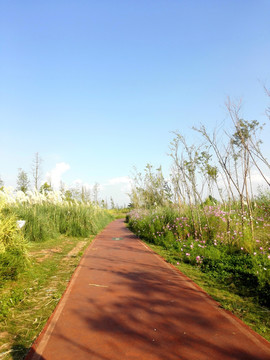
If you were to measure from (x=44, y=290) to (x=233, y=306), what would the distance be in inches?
130

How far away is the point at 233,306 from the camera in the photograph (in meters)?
3.50

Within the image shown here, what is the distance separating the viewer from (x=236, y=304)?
354 cm

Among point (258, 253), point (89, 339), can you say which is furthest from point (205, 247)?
point (89, 339)

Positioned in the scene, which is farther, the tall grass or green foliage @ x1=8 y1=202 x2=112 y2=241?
green foliage @ x1=8 y1=202 x2=112 y2=241

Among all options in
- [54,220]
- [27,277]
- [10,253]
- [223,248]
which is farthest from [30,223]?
[223,248]

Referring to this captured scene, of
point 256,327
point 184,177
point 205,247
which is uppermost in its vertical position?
point 184,177

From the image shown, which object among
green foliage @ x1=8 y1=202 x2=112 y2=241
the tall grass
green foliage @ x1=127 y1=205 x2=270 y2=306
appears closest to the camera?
green foliage @ x1=127 y1=205 x2=270 y2=306

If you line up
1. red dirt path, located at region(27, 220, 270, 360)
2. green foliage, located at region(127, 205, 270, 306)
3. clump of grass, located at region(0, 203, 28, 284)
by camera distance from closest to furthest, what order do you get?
red dirt path, located at region(27, 220, 270, 360)
clump of grass, located at region(0, 203, 28, 284)
green foliage, located at region(127, 205, 270, 306)

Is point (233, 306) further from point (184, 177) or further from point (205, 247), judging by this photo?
point (184, 177)

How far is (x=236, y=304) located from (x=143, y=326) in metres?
1.57

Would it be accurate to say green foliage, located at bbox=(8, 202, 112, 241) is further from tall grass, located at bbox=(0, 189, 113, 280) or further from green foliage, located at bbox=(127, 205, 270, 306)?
green foliage, located at bbox=(127, 205, 270, 306)

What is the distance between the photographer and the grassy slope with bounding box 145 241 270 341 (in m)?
3.01

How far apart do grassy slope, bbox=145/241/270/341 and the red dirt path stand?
144 mm

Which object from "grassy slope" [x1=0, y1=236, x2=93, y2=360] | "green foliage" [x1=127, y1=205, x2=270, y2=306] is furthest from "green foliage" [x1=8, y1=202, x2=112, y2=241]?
"green foliage" [x1=127, y1=205, x2=270, y2=306]
